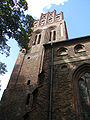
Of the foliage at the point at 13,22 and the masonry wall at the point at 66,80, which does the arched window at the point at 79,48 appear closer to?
the masonry wall at the point at 66,80

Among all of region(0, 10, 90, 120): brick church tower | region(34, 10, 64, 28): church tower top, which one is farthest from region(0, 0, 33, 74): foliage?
region(34, 10, 64, 28): church tower top

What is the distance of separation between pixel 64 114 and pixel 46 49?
6384 mm

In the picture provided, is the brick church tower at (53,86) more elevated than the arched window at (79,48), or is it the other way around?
the arched window at (79,48)

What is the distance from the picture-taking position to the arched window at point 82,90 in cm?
636

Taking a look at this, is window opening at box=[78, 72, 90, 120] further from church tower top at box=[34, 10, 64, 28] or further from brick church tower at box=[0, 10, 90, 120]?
church tower top at box=[34, 10, 64, 28]

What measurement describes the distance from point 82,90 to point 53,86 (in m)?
1.81

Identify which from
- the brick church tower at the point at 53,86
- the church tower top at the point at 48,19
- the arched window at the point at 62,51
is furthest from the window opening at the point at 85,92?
the church tower top at the point at 48,19

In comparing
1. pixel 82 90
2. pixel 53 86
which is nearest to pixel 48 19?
pixel 53 86

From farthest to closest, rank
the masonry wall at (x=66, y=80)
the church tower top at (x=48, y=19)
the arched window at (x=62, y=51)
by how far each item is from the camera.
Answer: the church tower top at (x=48, y=19), the arched window at (x=62, y=51), the masonry wall at (x=66, y=80)

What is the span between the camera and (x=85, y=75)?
26.1 feet

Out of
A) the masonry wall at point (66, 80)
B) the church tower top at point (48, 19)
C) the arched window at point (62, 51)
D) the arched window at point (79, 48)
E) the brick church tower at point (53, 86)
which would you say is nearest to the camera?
the masonry wall at point (66, 80)

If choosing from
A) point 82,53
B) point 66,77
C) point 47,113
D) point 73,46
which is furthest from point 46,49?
point 47,113

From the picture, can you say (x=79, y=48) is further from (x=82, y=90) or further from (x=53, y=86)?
(x=53, y=86)

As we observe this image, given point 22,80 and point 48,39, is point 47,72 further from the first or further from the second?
point 48,39
